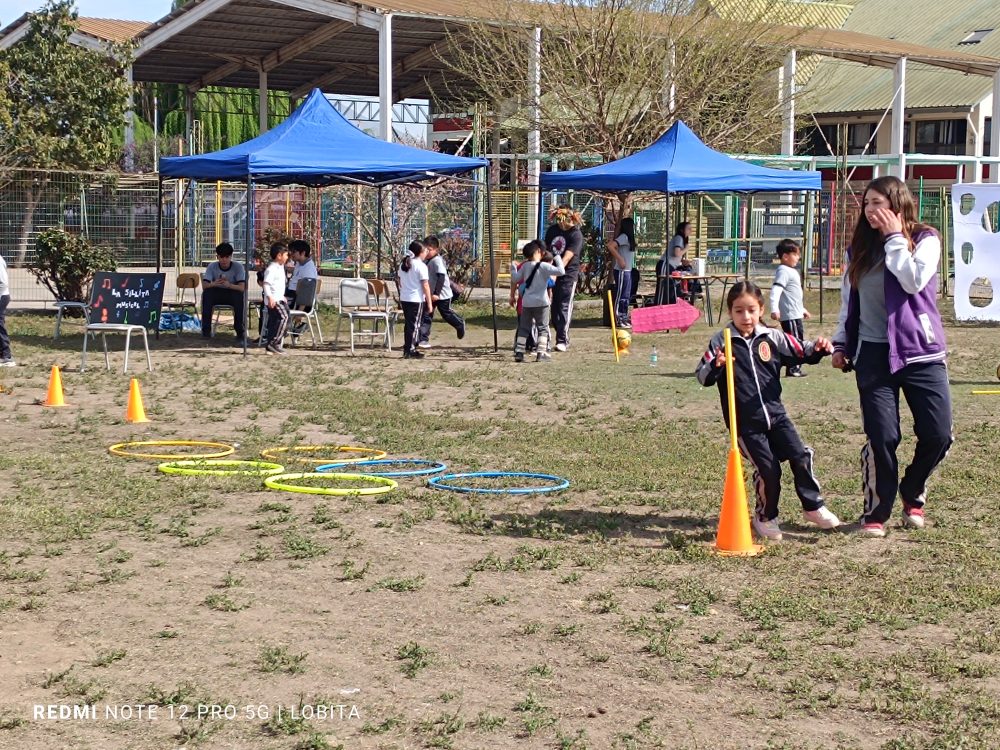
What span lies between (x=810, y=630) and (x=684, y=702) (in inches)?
41.1

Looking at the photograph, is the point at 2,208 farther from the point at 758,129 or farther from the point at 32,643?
the point at 32,643

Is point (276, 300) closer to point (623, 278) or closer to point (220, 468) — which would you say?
point (623, 278)

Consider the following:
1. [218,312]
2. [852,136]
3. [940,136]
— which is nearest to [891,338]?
[218,312]

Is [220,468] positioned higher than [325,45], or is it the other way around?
[325,45]

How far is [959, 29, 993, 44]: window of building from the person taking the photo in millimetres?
46594

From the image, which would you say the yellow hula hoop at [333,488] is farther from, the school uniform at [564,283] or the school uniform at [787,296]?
the school uniform at [564,283]

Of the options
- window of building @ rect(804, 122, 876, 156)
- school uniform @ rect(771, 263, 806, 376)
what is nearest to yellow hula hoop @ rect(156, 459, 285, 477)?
school uniform @ rect(771, 263, 806, 376)

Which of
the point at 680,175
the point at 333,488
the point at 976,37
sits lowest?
the point at 333,488

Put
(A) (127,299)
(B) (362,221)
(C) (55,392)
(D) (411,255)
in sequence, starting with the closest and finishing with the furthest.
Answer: (C) (55,392)
(A) (127,299)
(D) (411,255)
(B) (362,221)

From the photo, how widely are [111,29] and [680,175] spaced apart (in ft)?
87.0

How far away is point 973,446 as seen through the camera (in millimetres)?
10273

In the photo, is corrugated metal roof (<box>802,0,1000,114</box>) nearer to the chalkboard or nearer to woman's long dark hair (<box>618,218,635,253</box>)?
woman's long dark hair (<box>618,218,635,253</box>)

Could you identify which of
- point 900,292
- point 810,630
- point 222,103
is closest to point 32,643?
point 810,630

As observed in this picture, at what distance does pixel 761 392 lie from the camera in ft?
23.9
